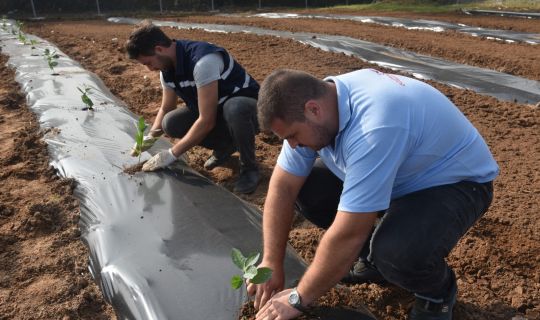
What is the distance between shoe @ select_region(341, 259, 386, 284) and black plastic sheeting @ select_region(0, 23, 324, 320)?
0.27 metres

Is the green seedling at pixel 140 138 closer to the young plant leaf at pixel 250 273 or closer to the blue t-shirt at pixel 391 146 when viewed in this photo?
the blue t-shirt at pixel 391 146

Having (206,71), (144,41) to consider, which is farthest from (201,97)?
(144,41)

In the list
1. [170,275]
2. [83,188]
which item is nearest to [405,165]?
[170,275]

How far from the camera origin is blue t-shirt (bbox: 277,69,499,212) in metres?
1.48

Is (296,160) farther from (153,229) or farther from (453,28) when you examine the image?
(453,28)

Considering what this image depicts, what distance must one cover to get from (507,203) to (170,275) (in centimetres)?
212

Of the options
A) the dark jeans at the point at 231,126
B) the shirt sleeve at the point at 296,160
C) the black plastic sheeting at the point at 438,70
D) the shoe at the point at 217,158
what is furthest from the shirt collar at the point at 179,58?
the black plastic sheeting at the point at 438,70

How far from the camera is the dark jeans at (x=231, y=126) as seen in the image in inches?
120

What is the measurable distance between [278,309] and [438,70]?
4.88 meters

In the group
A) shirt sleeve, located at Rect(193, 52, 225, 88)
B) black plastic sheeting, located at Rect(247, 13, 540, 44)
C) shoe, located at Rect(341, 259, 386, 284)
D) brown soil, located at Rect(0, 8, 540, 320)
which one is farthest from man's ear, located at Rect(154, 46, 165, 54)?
black plastic sheeting, located at Rect(247, 13, 540, 44)

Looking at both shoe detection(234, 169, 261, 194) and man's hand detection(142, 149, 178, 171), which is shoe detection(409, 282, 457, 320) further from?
man's hand detection(142, 149, 178, 171)

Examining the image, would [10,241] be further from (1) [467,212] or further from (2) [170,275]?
(1) [467,212]

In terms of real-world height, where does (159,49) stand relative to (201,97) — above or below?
above

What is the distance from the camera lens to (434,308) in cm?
183
